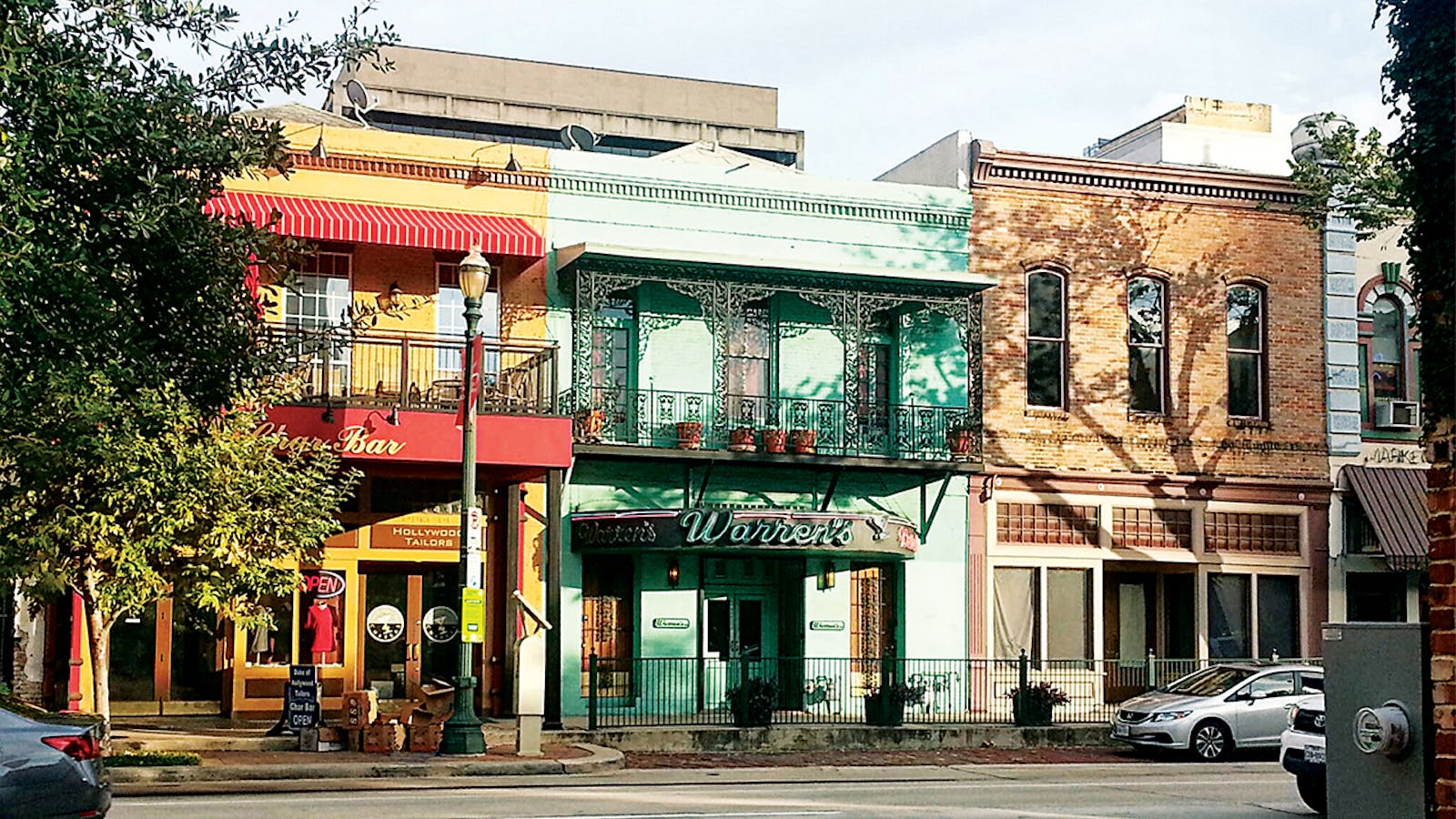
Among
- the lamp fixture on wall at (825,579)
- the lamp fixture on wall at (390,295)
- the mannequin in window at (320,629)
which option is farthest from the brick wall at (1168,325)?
the mannequin in window at (320,629)

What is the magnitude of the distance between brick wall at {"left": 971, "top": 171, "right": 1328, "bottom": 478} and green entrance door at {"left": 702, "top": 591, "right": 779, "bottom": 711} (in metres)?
4.68

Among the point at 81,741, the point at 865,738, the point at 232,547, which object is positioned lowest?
the point at 865,738

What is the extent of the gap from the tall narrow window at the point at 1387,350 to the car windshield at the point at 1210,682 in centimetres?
852

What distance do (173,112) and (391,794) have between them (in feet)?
27.3

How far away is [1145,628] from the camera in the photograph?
101ft

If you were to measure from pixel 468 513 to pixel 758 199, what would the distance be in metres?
9.11

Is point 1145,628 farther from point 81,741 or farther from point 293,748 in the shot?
point 81,741

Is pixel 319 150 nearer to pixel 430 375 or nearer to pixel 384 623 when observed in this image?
pixel 430 375

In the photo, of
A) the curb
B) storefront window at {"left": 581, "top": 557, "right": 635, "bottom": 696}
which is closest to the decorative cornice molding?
storefront window at {"left": 581, "top": 557, "right": 635, "bottom": 696}

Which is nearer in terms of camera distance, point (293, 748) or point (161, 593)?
point (161, 593)

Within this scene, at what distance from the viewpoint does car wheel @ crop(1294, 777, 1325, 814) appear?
1628cm

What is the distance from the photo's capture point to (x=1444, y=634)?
14.6 ft

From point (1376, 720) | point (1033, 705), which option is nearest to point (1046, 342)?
point (1033, 705)

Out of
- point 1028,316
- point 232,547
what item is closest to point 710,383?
point 1028,316
